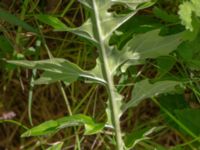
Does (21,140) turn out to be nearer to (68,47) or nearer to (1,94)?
(1,94)

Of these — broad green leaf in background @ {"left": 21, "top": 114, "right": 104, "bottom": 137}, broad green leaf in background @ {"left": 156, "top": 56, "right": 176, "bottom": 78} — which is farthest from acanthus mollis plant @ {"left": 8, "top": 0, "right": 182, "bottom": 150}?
broad green leaf in background @ {"left": 156, "top": 56, "right": 176, "bottom": 78}

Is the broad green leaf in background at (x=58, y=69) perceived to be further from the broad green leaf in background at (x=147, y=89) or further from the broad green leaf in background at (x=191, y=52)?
the broad green leaf in background at (x=191, y=52)

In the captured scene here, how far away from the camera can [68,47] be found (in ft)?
3.57

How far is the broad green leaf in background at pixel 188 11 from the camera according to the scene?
83 cm

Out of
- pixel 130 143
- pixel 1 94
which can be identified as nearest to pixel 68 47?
pixel 1 94

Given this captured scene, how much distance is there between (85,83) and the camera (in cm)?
108

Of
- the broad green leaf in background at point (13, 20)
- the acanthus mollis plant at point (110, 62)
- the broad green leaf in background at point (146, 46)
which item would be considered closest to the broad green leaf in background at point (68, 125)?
the acanthus mollis plant at point (110, 62)

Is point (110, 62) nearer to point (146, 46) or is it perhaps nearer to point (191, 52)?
point (146, 46)

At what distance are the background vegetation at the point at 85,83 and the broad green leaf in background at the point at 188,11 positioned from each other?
8 cm

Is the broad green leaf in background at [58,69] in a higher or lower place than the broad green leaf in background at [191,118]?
higher

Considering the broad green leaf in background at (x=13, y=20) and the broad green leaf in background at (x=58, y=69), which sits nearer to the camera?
the broad green leaf in background at (x=58, y=69)

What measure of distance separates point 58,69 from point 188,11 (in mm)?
211

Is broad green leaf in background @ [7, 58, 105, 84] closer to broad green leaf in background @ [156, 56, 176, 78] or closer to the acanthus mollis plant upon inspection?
the acanthus mollis plant

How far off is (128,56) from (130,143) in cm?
16
